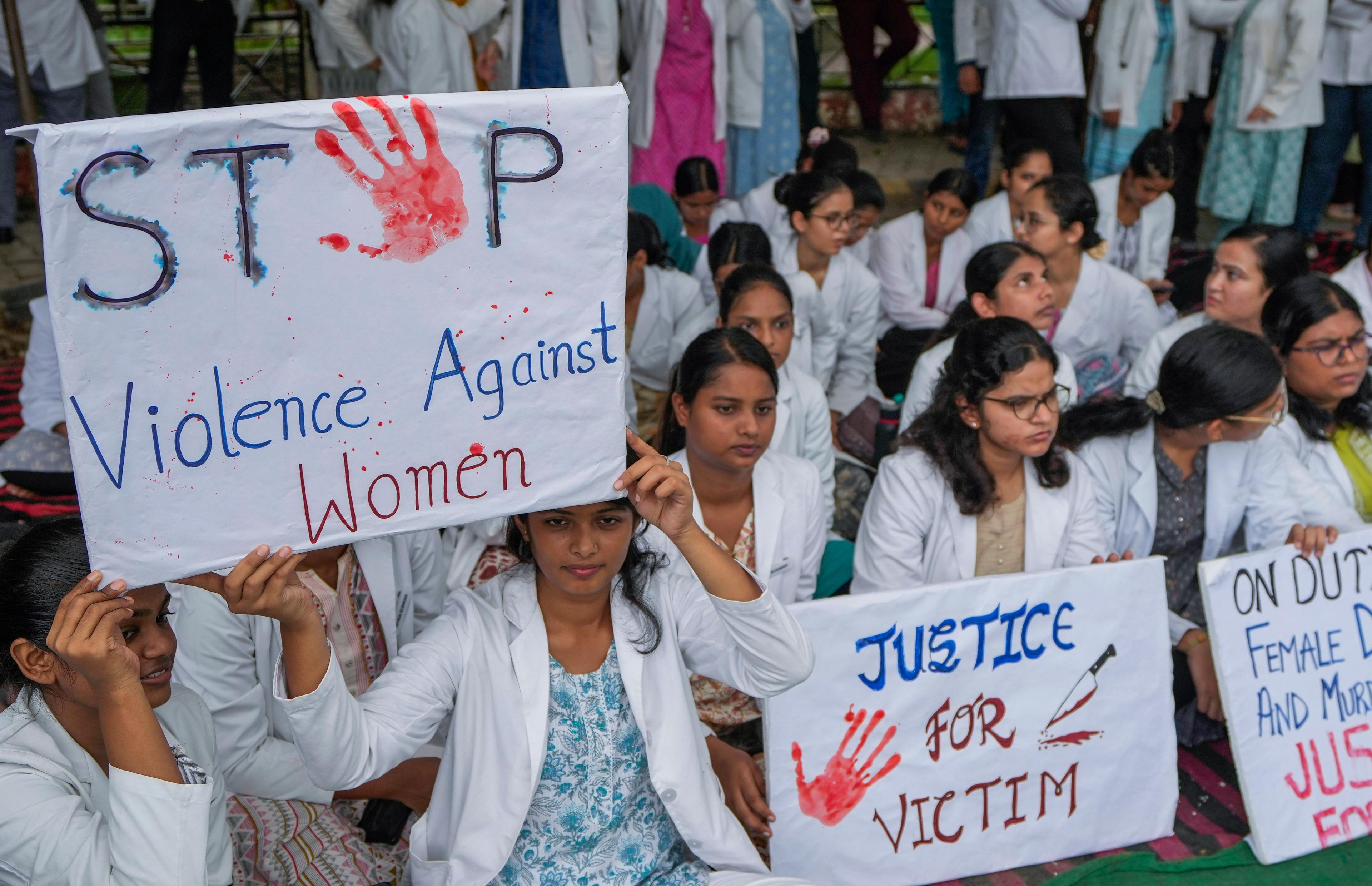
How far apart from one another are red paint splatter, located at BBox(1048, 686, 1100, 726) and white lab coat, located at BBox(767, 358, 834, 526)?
1.17m

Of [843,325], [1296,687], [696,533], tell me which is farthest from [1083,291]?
[696,533]

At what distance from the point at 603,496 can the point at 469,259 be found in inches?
18.0

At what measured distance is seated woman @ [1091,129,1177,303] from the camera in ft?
19.9

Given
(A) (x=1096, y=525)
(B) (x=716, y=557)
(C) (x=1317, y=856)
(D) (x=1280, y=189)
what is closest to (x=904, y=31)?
(D) (x=1280, y=189)

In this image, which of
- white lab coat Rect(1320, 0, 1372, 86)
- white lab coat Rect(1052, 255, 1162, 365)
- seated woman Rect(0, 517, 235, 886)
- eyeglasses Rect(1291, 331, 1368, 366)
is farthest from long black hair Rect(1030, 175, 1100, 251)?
seated woman Rect(0, 517, 235, 886)

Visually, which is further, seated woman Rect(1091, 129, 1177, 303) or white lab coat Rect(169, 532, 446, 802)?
seated woman Rect(1091, 129, 1177, 303)

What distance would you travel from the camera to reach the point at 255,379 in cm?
176

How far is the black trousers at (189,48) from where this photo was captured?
286 inches

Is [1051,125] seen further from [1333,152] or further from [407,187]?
[407,187]

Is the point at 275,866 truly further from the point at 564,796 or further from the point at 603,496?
the point at 603,496

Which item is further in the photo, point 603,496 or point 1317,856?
point 1317,856

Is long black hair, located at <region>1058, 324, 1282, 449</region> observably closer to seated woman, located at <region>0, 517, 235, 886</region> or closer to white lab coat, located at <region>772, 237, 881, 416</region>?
white lab coat, located at <region>772, 237, 881, 416</region>

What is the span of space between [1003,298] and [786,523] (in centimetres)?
149

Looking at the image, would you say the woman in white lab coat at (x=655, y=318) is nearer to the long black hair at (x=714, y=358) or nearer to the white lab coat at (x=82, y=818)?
the long black hair at (x=714, y=358)
